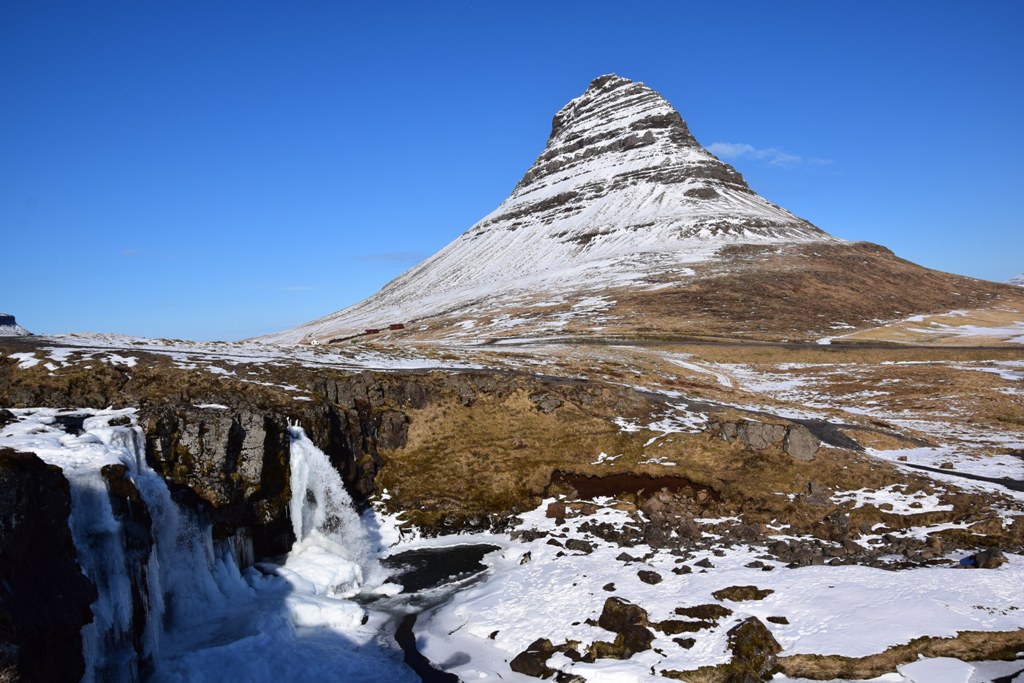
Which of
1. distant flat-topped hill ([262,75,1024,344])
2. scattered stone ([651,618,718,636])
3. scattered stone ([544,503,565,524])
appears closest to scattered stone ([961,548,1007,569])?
scattered stone ([651,618,718,636])

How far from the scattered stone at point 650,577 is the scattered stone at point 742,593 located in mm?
2264

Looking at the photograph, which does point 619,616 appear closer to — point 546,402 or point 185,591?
point 185,591

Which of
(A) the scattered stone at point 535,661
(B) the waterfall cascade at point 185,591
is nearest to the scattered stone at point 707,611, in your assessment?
(A) the scattered stone at point 535,661

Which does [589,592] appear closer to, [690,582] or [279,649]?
[690,582]

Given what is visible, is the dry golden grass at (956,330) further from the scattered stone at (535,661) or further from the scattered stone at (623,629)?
the scattered stone at (535,661)

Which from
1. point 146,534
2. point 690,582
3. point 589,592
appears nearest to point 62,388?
point 146,534

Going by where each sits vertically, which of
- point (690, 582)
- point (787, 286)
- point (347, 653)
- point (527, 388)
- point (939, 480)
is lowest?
point (347, 653)

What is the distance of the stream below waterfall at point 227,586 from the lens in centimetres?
1872

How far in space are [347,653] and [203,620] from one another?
17.6ft

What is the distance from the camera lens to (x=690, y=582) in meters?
23.4

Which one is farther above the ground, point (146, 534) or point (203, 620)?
point (146, 534)

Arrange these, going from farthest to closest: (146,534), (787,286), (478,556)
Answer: (787,286) → (478,556) → (146,534)

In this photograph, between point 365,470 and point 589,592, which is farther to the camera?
point 365,470

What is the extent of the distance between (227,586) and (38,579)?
9853 millimetres
